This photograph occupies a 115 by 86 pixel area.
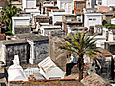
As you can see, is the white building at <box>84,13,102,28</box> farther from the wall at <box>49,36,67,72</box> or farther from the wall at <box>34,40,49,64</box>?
the wall at <box>49,36,67,72</box>

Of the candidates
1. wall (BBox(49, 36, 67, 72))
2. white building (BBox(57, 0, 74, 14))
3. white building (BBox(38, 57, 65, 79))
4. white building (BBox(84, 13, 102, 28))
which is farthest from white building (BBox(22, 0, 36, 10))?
white building (BBox(38, 57, 65, 79))

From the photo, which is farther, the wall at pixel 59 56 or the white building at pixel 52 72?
the wall at pixel 59 56

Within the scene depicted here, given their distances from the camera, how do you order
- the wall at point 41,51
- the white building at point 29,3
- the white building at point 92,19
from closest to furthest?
the wall at point 41,51 → the white building at point 92,19 → the white building at point 29,3

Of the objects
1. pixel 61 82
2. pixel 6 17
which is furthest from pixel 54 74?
pixel 6 17

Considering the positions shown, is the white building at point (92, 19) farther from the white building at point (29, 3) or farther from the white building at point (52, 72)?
the white building at point (29, 3)

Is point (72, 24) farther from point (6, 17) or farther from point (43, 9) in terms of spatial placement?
point (43, 9)

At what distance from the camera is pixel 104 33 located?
Answer: 130ft

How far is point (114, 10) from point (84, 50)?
1498 inches

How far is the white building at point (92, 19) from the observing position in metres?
46.6

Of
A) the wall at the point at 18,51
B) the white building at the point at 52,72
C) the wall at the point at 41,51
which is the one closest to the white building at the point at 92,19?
the wall at the point at 41,51

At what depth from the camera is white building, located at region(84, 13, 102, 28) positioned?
4662 cm

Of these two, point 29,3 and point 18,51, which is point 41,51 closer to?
point 18,51

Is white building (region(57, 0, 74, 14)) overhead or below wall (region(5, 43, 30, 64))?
overhead

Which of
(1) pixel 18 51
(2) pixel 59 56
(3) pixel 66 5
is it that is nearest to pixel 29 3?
(3) pixel 66 5
